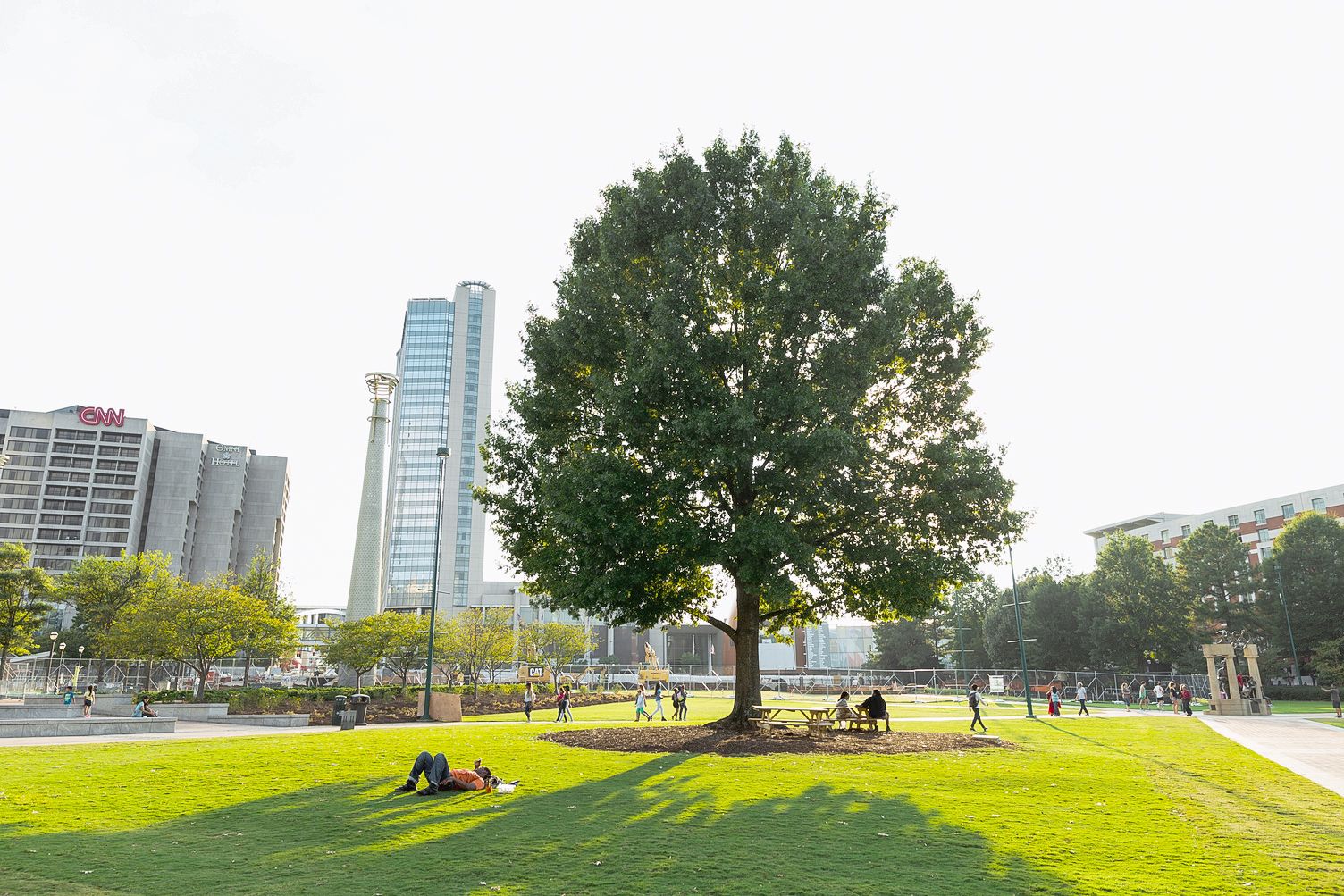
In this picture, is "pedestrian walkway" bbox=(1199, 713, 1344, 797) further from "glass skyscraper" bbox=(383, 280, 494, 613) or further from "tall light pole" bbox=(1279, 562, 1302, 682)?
"glass skyscraper" bbox=(383, 280, 494, 613)

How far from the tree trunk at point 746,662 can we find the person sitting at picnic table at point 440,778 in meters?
11.7

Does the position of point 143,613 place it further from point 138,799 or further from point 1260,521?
point 1260,521

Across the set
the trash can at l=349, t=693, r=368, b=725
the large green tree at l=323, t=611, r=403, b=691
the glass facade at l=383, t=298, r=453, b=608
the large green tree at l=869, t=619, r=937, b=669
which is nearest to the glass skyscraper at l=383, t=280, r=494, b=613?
the glass facade at l=383, t=298, r=453, b=608

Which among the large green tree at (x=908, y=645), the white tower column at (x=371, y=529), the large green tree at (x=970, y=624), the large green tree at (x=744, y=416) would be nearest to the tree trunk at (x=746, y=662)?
the large green tree at (x=744, y=416)

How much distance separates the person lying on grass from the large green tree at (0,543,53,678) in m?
53.6

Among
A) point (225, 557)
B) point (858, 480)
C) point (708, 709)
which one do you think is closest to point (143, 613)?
point (708, 709)

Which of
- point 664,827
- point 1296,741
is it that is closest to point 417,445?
point 1296,741

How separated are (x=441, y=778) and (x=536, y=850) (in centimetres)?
464

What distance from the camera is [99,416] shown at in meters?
123

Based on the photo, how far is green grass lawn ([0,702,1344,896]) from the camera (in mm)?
7770

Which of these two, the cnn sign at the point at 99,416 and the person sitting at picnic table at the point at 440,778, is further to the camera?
the cnn sign at the point at 99,416

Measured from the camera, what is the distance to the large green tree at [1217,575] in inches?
2948

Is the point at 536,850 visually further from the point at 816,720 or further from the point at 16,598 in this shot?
the point at 16,598

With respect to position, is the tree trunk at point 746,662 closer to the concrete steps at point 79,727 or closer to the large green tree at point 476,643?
the concrete steps at point 79,727
